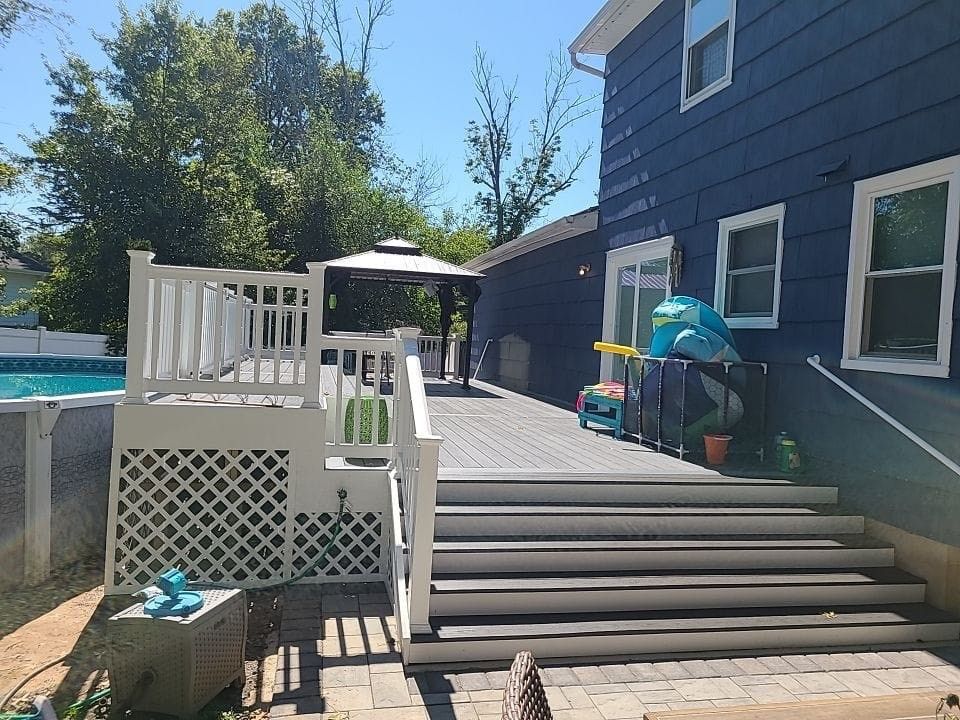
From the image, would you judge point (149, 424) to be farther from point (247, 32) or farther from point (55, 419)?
point (247, 32)

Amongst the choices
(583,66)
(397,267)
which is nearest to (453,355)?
(397,267)

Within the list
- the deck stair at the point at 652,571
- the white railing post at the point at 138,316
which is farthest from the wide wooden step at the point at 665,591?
the white railing post at the point at 138,316

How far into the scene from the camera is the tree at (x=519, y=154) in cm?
2402

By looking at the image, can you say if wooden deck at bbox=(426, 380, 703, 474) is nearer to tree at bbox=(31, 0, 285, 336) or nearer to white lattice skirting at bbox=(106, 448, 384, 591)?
white lattice skirting at bbox=(106, 448, 384, 591)

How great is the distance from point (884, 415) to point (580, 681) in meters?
2.55

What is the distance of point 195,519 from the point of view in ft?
14.4

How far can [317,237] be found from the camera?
18.6 m

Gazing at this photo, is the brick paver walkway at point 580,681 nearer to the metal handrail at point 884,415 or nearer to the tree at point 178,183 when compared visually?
the metal handrail at point 884,415

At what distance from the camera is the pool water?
8.87m

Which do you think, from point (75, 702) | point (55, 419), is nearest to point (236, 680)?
point (75, 702)

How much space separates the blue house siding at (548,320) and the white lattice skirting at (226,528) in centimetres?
439

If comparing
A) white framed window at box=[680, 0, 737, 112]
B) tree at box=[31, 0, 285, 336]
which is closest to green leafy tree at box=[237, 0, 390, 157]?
tree at box=[31, 0, 285, 336]

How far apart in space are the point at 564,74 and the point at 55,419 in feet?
73.5

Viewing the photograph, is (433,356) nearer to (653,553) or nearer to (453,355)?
(453,355)
